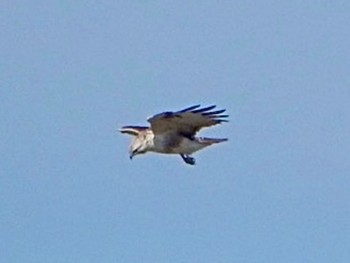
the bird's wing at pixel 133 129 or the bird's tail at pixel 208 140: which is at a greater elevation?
the bird's wing at pixel 133 129

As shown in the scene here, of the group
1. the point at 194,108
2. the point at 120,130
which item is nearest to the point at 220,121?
the point at 194,108

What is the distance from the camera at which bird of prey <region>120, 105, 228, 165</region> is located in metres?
52.0

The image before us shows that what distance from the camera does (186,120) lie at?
52344mm

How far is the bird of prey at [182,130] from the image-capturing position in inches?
2046

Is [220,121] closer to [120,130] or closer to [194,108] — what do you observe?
[194,108]

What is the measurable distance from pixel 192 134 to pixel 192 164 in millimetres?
528

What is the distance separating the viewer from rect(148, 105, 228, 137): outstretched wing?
51.9m

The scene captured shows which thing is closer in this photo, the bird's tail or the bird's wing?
the bird's tail

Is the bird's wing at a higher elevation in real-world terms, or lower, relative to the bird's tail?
higher

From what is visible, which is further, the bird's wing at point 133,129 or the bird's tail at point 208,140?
the bird's wing at point 133,129

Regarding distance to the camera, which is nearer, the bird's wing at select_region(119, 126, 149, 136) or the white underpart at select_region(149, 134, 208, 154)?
the white underpart at select_region(149, 134, 208, 154)

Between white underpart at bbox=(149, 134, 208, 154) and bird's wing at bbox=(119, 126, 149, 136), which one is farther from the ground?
bird's wing at bbox=(119, 126, 149, 136)

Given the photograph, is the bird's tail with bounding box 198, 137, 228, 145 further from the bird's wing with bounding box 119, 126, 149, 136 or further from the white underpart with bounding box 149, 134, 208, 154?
the bird's wing with bounding box 119, 126, 149, 136

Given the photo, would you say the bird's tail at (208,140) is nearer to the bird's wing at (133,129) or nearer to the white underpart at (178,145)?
the white underpart at (178,145)
